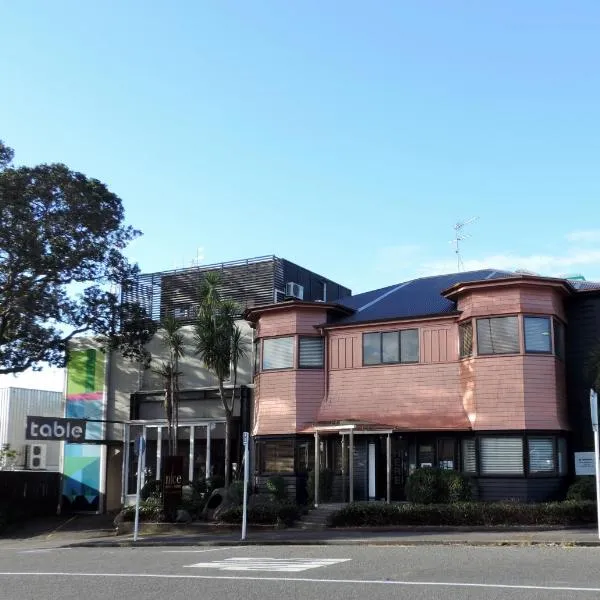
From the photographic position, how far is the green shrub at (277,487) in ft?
82.5

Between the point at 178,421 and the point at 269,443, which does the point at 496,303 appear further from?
the point at 178,421

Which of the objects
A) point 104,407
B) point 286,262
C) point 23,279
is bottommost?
point 104,407

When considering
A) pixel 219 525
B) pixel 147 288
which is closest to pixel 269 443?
pixel 219 525

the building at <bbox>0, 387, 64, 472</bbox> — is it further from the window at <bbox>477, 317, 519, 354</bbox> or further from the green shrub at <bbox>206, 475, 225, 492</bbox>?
the window at <bbox>477, 317, 519, 354</bbox>

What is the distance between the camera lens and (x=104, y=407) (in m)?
34.2

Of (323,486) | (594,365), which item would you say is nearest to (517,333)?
(594,365)

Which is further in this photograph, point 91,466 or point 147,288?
point 147,288

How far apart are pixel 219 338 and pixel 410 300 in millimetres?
6759

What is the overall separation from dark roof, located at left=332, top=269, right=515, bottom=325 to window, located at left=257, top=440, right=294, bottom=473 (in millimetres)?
4454

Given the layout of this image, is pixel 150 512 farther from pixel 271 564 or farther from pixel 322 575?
pixel 322 575

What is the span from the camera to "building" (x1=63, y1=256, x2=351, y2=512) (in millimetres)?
31031

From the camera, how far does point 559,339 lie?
24.3 metres

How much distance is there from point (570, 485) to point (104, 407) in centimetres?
1974

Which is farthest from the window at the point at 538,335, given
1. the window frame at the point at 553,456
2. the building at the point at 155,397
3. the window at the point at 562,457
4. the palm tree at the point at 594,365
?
the building at the point at 155,397
